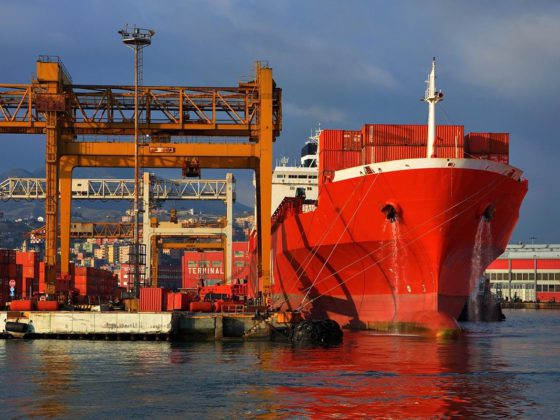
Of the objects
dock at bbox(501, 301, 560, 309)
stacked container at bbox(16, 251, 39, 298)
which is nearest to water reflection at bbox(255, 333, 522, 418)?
stacked container at bbox(16, 251, 39, 298)

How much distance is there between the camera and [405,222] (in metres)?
44.2

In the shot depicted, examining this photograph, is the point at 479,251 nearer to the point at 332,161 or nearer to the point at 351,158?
the point at 351,158

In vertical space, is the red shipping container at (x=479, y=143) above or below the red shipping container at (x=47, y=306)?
above

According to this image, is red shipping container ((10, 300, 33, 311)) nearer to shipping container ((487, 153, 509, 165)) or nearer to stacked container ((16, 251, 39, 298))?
stacked container ((16, 251, 39, 298))

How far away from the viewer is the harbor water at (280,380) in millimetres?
23453

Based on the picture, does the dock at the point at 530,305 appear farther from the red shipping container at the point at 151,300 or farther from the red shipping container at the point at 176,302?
the red shipping container at the point at 151,300

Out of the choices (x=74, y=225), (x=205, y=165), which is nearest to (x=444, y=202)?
(x=205, y=165)

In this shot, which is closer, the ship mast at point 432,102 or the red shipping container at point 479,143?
the ship mast at point 432,102

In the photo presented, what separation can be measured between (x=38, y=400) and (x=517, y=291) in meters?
123

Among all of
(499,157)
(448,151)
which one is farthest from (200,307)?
(499,157)

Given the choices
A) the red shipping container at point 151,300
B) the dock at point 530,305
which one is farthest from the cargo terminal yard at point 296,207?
the dock at point 530,305

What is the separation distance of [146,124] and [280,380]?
26.4 meters

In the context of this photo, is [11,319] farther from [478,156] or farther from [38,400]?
[478,156]

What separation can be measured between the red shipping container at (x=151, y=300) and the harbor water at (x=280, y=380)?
19.4 ft
